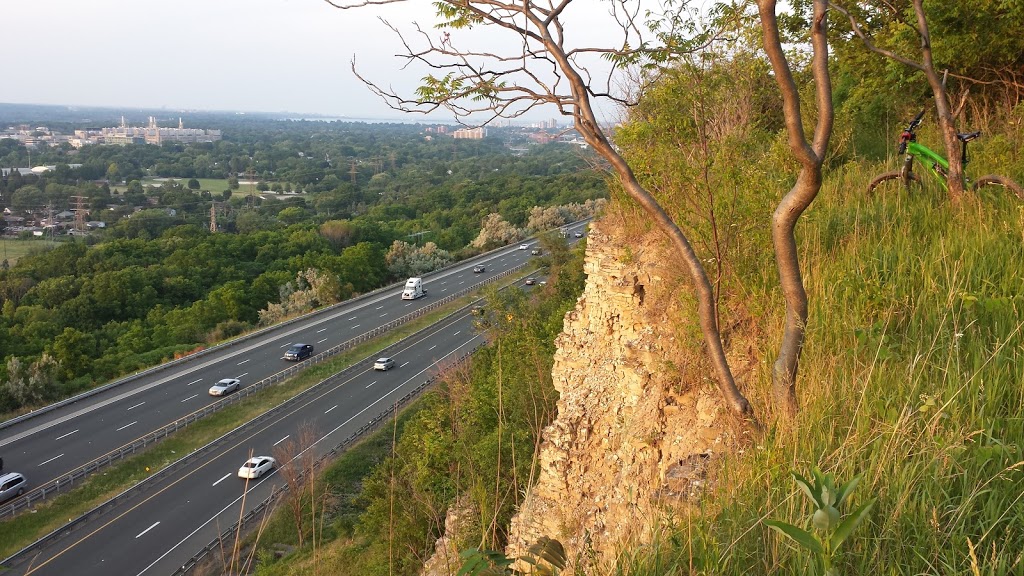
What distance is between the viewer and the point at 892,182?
24.6 feet

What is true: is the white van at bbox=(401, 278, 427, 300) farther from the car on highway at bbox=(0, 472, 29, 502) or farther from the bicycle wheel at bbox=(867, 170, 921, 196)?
Result: the bicycle wheel at bbox=(867, 170, 921, 196)

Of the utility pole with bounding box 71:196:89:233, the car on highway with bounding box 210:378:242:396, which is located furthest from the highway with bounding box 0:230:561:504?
the utility pole with bounding box 71:196:89:233

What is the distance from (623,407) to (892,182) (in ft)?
13.7

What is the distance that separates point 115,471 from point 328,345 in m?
13.6

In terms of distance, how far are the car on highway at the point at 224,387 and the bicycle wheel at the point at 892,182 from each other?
25.6 metres

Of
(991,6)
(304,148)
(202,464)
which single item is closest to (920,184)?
(991,6)

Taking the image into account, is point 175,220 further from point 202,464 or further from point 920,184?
point 920,184

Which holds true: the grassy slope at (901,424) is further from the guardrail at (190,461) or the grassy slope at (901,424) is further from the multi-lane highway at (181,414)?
the multi-lane highway at (181,414)

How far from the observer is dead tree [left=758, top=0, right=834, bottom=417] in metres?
3.36

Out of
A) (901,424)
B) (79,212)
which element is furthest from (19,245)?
(901,424)

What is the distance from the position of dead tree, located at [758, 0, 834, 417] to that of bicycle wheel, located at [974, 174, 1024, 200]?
3.21 meters

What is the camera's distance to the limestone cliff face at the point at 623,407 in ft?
14.9

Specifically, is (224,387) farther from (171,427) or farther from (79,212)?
(79,212)

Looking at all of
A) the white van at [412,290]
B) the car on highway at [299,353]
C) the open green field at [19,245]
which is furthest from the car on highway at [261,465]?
the open green field at [19,245]
